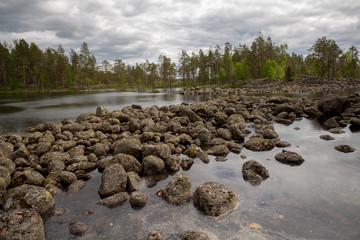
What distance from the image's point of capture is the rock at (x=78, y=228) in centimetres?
720

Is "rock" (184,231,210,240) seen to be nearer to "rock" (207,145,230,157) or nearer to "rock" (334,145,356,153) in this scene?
"rock" (207,145,230,157)

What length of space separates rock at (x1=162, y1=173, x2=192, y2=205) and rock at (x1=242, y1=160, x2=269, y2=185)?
3.46 metres

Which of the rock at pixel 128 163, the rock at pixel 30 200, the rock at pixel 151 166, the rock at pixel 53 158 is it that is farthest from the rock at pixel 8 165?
the rock at pixel 151 166

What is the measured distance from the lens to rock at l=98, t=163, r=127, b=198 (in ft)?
31.0

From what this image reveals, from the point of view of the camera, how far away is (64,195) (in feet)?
31.6

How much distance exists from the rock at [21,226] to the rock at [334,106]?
1318 inches

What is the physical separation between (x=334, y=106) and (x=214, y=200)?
28.2 m

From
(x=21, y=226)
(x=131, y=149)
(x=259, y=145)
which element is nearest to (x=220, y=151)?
(x=259, y=145)

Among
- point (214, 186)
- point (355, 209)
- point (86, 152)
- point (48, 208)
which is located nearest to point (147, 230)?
point (214, 186)

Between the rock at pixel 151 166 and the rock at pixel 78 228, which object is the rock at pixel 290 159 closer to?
the rock at pixel 151 166

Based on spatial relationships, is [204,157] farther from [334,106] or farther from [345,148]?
[334,106]

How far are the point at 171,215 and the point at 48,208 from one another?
498 centimetres

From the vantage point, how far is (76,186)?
1027cm

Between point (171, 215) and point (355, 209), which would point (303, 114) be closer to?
point (355, 209)
